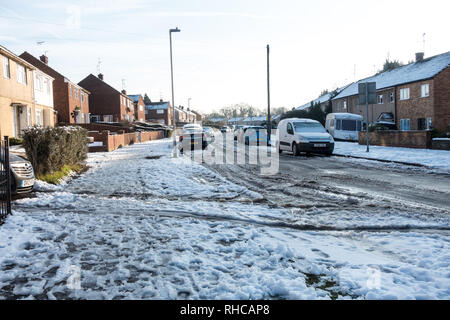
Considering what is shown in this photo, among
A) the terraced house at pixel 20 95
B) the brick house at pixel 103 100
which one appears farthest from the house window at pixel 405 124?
the brick house at pixel 103 100

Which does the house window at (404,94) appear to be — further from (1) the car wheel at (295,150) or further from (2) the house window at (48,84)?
(2) the house window at (48,84)

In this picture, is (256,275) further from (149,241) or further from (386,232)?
(386,232)

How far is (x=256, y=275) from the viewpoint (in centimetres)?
369

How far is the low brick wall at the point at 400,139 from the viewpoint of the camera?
65.8 feet

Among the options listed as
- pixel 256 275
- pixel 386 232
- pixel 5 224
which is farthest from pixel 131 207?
pixel 386 232

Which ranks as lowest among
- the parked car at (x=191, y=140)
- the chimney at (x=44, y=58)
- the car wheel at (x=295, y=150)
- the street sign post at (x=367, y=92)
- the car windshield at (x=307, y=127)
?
the car wheel at (x=295, y=150)

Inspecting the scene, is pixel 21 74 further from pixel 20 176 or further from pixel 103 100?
pixel 103 100

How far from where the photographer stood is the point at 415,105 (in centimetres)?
3453

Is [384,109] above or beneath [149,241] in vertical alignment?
above

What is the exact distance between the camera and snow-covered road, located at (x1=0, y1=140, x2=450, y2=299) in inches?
133

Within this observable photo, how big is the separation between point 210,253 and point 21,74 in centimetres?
2837

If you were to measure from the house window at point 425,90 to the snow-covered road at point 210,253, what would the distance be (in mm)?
31616

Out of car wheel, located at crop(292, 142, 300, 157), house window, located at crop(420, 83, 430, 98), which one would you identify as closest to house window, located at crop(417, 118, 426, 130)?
house window, located at crop(420, 83, 430, 98)

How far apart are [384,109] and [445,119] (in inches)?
352
